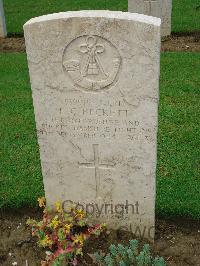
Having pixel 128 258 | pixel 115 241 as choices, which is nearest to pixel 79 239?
pixel 115 241

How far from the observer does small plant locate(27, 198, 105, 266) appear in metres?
3.39

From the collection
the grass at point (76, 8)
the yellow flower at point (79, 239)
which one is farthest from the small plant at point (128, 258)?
the grass at point (76, 8)

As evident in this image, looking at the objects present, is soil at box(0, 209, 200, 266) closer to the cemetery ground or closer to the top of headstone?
the cemetery ground

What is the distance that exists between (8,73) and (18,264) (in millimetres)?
4468

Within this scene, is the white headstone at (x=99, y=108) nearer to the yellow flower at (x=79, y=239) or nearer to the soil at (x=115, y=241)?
the soil at (x=115, y=241)

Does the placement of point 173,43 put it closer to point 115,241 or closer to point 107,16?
point 115,241

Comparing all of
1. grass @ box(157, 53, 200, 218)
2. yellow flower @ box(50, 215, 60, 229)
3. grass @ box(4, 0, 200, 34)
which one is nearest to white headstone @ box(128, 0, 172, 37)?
grass @ box(4, 0, 200, 34)

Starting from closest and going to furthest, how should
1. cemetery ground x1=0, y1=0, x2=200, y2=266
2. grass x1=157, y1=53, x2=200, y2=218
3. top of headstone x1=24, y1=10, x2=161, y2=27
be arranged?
top of headstone x1=24, y1=10, x2=161, y2=27
cemetery ground x1=0, y1=0, x2=200, y2=266
grass x1=157, y1=53, x2=200, y2=218

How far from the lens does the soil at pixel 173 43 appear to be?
8.48m

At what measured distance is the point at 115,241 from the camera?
3668 millimetres

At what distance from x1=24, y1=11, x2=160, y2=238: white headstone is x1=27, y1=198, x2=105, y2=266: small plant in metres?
0.13

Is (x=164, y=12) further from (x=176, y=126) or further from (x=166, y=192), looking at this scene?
(x=166, y=192)

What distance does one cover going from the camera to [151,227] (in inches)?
144

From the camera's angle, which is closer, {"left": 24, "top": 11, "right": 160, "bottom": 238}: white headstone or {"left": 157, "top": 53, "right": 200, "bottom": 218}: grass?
{"left": 24, "top": 11, "right": 160, "bottom": 238}: white headstone
